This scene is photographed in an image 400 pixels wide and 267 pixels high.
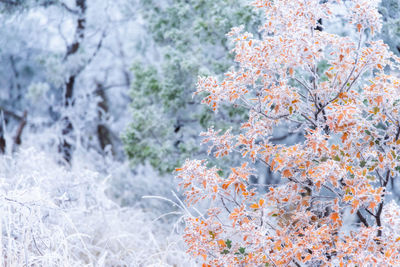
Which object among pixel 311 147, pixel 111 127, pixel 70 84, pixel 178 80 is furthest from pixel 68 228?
pixel 111 127

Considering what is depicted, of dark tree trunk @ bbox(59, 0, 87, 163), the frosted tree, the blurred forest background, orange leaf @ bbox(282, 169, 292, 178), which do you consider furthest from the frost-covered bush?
dark tree trunk @ bbox(59, 0, 87, 163)

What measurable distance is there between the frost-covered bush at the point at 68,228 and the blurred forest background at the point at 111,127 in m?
0.01

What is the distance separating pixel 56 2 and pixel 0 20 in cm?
72

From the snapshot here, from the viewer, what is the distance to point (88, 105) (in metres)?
6.07

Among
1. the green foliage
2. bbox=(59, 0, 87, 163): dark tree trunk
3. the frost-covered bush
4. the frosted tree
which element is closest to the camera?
the frosted tree

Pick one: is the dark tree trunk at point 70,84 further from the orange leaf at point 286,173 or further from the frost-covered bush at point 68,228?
the orange leaf at point 286,173

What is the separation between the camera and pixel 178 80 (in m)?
3.97

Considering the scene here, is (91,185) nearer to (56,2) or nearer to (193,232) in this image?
(193,232)

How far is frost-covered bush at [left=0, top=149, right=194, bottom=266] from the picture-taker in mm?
2199

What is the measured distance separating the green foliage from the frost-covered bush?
713 mm

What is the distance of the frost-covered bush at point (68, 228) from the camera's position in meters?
2.20

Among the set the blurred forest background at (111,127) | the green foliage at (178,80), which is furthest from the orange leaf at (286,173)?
the green foliage at (178,80)

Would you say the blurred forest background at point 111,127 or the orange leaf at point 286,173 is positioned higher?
the orange leaf at point 286,173

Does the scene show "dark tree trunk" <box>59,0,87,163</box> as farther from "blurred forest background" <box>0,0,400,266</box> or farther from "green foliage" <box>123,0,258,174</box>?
"green foliage" <box>123,0,258,174</box>
